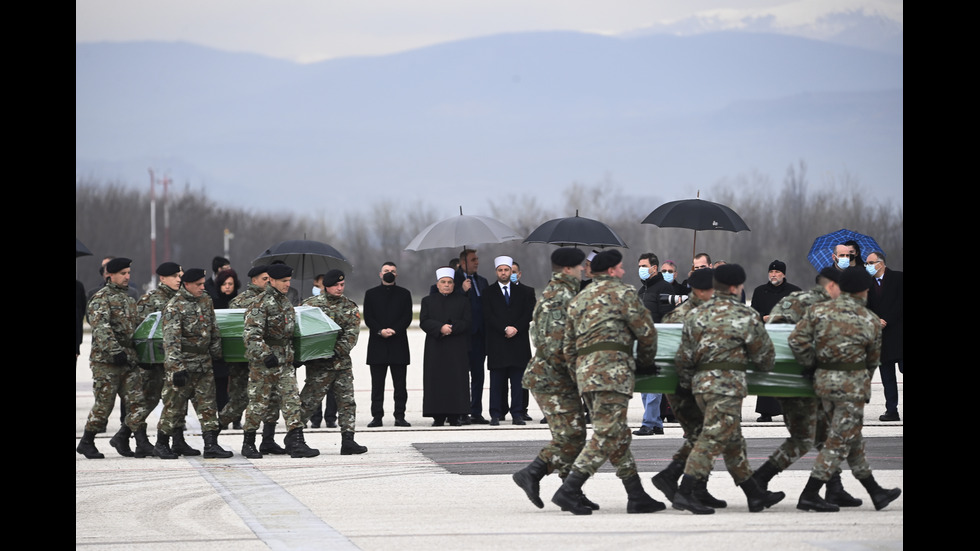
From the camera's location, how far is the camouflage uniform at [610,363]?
8930 millimetres

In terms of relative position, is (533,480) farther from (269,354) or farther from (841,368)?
(269,354)

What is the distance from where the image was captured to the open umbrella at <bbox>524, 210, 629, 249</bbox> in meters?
15.0

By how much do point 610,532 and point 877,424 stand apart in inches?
304

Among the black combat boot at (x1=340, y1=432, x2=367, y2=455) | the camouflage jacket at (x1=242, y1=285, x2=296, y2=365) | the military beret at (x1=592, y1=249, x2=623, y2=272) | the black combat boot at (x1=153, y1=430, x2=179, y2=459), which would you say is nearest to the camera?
the military beret at (x1=592, y1=249, x2=623, y2=272)

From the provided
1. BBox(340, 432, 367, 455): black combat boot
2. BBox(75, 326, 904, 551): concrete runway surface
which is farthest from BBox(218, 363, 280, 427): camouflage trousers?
BBox(340, 432, 367, 455): black combat boot

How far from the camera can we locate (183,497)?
10.1m

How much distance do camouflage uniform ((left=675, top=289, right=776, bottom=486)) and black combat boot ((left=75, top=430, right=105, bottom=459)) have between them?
6.54 metres

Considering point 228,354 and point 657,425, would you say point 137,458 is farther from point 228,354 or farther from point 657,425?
point 657,425

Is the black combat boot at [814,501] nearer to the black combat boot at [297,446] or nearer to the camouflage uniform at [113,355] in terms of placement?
the black combat boot at [297,446]

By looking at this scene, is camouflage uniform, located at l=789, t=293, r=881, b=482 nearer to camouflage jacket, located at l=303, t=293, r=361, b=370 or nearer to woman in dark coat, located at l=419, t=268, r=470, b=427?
camouflage jacket, located at l=303, t=293, r=361, b=370

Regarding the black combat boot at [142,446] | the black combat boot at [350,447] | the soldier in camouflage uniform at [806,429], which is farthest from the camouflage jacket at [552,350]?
the black combat boot at [142,446]

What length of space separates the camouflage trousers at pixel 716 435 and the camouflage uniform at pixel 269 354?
4.78m

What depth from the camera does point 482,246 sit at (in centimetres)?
9781
